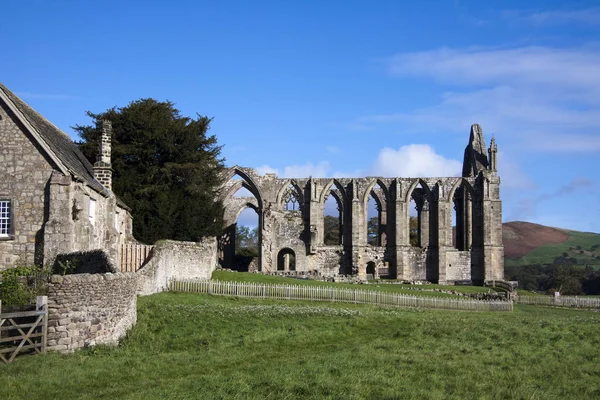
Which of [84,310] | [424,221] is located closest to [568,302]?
[424,221]

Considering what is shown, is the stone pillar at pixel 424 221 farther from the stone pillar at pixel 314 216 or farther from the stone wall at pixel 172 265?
the stone wall at pixel 172 265

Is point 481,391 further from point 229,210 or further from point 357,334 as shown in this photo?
point 229,210

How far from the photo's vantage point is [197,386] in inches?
517

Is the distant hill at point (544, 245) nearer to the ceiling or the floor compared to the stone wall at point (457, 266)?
nearer to the ceiling

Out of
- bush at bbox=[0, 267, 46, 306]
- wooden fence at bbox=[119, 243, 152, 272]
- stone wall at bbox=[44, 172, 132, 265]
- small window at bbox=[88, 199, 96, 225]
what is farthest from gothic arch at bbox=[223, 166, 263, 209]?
bush at bbox=[0, 267, 46, 306]

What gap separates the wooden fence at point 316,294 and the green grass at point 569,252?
11141 cm

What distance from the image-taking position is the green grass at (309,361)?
12961 millimetres

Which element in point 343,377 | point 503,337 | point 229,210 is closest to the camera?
point 343,377

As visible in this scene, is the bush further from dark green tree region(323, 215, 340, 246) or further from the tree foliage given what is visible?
dark green tree region(323, 215, 340, 246)

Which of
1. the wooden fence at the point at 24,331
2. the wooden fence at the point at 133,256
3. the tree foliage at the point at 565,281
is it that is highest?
the wooden fence at the point at 133,256

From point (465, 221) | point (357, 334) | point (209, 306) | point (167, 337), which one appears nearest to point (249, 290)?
point (209, 306)

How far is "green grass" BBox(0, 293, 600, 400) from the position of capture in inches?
510

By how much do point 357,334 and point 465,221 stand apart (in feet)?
160

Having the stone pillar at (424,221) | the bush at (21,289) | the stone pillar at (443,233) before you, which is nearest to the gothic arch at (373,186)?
the stone pillar at (424,221)
